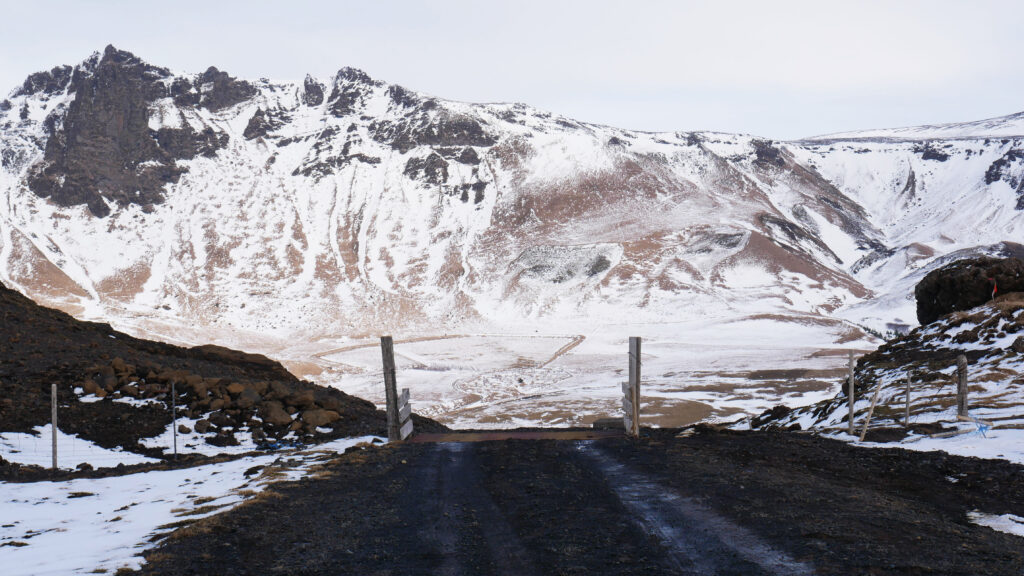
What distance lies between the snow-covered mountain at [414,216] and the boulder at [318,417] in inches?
3098

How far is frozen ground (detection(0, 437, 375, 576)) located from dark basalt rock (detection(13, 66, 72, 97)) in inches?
7864

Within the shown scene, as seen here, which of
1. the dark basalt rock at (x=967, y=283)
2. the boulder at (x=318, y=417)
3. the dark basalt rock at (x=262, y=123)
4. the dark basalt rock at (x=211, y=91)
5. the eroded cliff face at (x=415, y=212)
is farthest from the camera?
the dark basalt rock at (x=211, y=91)

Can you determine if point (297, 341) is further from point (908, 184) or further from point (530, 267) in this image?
point (908, 184)

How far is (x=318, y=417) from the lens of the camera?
16.9 m

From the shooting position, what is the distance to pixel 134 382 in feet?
58.0

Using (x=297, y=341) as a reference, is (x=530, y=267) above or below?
above

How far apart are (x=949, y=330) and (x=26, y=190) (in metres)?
154

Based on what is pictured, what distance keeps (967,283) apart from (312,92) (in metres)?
180

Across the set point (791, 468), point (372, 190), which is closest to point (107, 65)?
point (372, 190)

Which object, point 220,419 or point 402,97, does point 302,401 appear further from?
point 402,97

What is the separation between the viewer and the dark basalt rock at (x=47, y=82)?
574 feet

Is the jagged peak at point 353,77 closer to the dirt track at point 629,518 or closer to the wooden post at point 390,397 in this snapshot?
the wooden post at point 390,397

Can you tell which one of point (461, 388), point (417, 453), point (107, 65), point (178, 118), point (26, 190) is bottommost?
point (461, 388)

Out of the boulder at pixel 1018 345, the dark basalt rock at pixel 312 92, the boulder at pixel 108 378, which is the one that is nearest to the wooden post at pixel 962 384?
the boulder at pixel 1018 345
